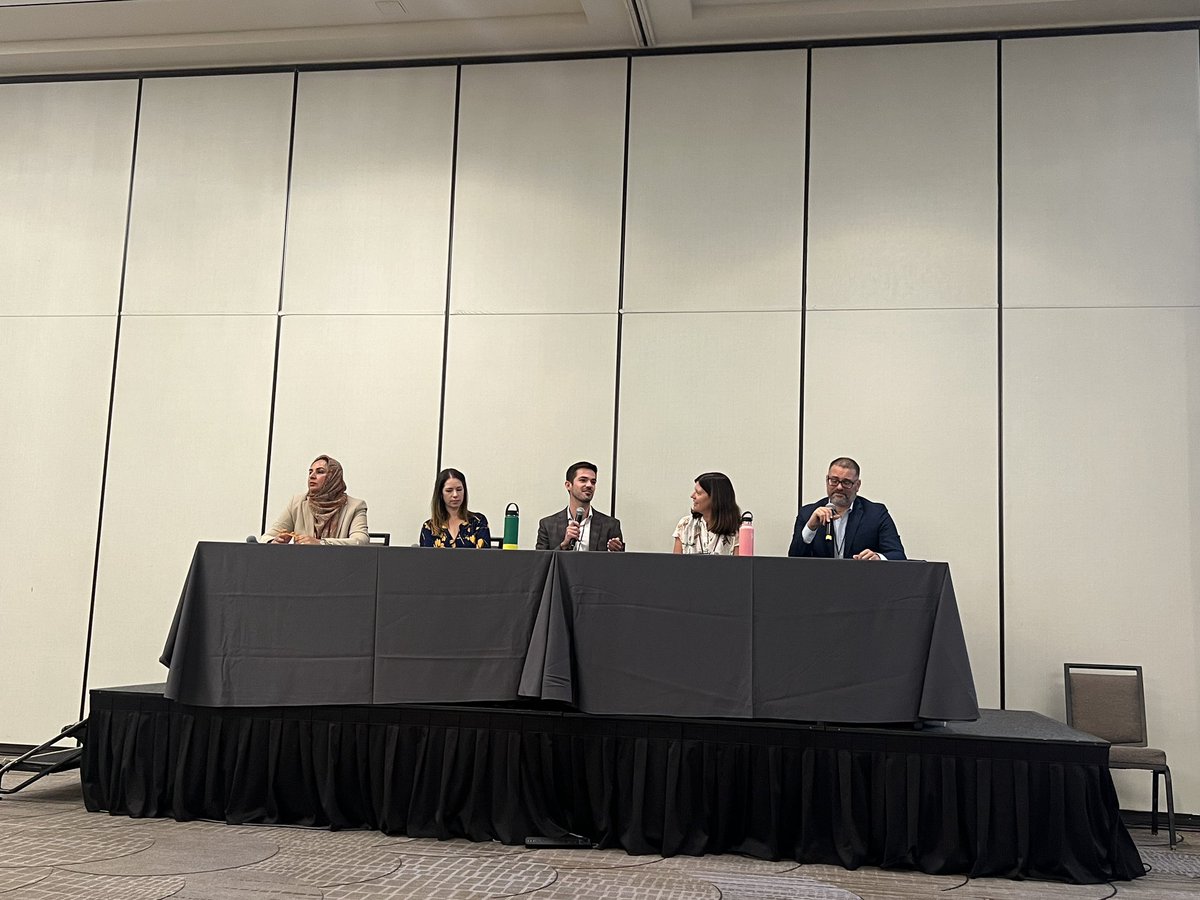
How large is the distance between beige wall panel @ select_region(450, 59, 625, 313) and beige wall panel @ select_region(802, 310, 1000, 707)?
1385mm

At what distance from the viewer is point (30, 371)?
690 cm

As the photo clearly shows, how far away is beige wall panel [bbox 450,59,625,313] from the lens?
6.45 metres

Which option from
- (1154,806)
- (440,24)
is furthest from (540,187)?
(1154,806)

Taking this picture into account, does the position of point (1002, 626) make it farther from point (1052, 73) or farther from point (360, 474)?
point (360, 474)

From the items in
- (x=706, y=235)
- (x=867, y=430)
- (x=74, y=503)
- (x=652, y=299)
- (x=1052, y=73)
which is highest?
(x=1052, y=73)

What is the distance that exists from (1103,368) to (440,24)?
432 cm

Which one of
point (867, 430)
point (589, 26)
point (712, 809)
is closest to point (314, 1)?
point (589, 26)

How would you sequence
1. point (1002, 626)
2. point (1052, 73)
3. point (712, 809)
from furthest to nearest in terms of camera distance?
point (1052, 73) < point (1002, 626) < point (712, 809)

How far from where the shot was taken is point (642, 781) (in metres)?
4.12

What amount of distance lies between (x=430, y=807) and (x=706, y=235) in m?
3.63

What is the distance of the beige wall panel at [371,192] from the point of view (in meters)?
6.63

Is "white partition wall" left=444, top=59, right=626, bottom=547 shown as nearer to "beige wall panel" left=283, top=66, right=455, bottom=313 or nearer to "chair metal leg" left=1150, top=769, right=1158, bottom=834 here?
"beige wall panel" left=283, top=66, right=455, bottom=313

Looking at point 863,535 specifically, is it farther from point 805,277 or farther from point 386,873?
point 386,873

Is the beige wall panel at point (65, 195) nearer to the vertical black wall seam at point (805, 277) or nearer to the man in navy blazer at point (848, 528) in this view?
the vertical black wall seam at point (805, 277)
